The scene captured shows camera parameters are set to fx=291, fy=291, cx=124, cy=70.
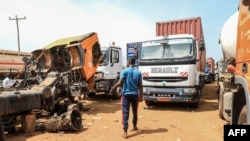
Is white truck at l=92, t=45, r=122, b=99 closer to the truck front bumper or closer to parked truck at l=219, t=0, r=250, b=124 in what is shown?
the truck front bumper

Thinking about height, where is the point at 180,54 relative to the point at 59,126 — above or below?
above

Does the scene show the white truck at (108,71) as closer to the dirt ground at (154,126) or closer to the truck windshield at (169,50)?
the dirt ground at (154,126)

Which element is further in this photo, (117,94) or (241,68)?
(117,94)

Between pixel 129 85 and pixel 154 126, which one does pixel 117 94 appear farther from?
pixel 129 85

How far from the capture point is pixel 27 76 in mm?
10406

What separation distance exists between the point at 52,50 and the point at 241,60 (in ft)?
27.0

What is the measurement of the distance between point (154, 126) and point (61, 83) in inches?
149

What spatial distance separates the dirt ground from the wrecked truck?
0.39 m

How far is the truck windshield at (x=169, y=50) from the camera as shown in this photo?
960 centimetres

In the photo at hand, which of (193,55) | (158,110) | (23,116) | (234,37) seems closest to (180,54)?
(193,55)

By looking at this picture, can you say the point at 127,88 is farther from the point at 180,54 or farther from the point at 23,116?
the point at 180,54

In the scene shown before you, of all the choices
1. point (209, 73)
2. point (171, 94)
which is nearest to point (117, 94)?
point (171, 94)

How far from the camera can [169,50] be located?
9930mm

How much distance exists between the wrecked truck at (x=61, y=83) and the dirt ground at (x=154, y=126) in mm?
387
